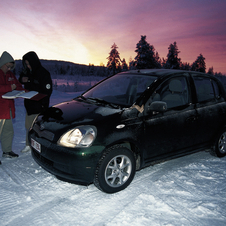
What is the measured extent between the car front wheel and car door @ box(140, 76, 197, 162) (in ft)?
2.83

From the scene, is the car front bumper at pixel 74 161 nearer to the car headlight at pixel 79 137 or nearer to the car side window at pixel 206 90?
the car headlight at pixel 79 137

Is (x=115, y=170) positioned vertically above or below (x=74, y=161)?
below

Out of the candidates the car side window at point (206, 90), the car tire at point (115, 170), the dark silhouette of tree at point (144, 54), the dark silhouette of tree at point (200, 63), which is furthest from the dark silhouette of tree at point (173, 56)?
the car tire at point (115, 170)

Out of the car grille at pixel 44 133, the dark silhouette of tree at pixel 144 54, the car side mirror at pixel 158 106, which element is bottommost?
the car grille at pixel 44 133

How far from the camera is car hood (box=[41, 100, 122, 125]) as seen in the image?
325 centimetres

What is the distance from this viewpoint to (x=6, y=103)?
4332 millimetres

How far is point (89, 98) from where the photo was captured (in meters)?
4.29

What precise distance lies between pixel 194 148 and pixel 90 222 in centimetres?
246

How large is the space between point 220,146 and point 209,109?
101cm

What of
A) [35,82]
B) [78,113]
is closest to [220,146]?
[78,113]

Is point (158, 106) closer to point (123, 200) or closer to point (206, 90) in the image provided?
point (123, 200)

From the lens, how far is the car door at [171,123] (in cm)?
352

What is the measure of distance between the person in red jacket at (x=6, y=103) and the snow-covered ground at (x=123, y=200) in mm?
488

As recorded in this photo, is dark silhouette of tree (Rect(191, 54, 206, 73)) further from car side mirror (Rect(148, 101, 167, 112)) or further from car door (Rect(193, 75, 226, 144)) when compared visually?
car side mirror (Rect(148, 101, 167, 112))
